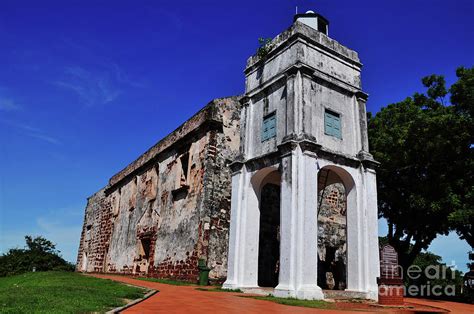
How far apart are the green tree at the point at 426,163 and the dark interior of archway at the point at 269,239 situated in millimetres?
4529

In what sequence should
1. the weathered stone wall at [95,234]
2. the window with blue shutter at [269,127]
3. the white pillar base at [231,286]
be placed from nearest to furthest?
the white pillar base at [231,286] < the window with blue shutter at [269,127] < the weathered stone wall at [95,234]

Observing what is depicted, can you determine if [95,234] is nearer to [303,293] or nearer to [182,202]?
[182,202]

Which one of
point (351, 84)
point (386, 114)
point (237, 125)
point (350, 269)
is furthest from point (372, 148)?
point (350, 269)

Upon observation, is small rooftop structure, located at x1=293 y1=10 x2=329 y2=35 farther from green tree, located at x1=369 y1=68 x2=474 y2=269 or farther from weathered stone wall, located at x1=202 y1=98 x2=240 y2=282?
green tree, located at x1=369 y1=68 x2=474 y2=269

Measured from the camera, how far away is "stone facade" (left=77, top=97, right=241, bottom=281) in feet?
42.7

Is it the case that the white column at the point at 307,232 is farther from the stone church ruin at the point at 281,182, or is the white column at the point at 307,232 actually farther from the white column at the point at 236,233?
the white column at the point at 236,233

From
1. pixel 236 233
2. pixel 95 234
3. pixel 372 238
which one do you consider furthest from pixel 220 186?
pixel 95 234

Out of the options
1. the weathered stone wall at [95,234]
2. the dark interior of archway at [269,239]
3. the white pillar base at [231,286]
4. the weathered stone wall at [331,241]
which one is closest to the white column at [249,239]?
the white pillar base at [231,286]

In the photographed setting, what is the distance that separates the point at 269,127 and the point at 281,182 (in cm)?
205

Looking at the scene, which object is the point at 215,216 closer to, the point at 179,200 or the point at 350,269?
the point at 179,200

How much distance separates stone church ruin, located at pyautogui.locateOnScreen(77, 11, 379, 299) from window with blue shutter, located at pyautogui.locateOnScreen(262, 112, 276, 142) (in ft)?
0.11

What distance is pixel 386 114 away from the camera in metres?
16.9

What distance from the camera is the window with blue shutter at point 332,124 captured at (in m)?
11.1

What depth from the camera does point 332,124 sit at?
11.2 m
